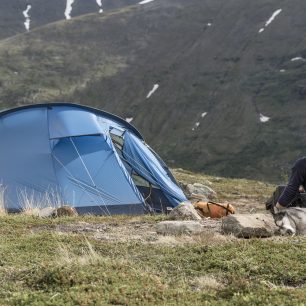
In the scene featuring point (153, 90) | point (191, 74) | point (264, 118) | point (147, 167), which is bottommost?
point (264, 118)

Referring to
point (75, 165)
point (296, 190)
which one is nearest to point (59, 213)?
point (75, 165)

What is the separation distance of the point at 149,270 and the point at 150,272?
4.8 inches

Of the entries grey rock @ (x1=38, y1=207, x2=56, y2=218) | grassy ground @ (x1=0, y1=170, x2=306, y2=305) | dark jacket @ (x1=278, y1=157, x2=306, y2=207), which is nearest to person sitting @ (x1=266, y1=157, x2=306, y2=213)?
dark jacket @ (x1=278, y1=157, x2=306, y2=207)

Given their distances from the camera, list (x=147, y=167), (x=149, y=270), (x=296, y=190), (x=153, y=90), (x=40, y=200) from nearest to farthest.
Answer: (x=149, y=270), (x=296, y=190), (x=40, y=200), (x=147, y=167), (x=153, y=90)

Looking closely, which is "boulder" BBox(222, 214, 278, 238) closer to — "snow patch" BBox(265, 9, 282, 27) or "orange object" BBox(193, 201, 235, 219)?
"orange object" BBox(193, 201, 235, 219)

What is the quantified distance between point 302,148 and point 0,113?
282 feet

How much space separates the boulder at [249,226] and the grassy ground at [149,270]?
0.35 m

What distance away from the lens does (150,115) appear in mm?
127625

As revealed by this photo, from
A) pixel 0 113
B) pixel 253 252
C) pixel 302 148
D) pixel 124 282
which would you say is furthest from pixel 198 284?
pixel 302 148

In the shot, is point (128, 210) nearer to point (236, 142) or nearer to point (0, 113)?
point (0, 113)

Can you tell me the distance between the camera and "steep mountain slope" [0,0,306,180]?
4245 inches

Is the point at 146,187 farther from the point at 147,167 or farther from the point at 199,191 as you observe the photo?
the point at 199,191

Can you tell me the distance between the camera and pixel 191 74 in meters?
136

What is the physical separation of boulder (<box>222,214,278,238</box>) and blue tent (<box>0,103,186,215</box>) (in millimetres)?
5669
